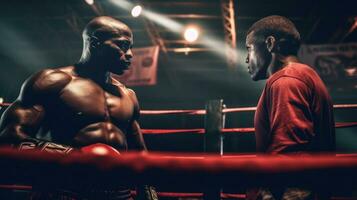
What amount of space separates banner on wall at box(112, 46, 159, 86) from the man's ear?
5.28 metres

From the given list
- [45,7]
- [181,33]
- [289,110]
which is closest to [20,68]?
[45,7]

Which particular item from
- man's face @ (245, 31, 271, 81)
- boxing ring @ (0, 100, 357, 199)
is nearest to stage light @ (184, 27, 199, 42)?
man's face @ (245, 31, 271, 81)

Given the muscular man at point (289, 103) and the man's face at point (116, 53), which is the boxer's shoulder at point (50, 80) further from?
the muscular man at point (289, 103)

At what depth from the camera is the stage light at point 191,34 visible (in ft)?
26.4

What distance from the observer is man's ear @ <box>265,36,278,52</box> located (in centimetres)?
205

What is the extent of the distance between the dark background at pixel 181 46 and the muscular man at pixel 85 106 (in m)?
5.27

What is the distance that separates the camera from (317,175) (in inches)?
22.6

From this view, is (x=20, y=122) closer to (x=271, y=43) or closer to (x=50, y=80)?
(x=50, y=80)

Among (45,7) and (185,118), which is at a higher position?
(45,7)

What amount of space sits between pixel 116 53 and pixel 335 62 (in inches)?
221

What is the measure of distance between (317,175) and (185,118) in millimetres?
8889

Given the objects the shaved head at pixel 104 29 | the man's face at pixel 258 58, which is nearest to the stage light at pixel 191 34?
the shaved head at pixel 104 29

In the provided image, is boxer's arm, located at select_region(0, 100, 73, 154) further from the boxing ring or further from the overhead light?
the overhead light

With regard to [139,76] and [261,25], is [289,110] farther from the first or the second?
[139,76]
